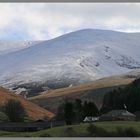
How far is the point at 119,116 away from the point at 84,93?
3.20 metres

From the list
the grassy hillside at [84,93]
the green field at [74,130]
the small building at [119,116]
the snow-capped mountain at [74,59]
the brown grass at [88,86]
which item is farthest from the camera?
the snow-capped mountain at [74,59]

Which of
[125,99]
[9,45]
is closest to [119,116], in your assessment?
[125,99]

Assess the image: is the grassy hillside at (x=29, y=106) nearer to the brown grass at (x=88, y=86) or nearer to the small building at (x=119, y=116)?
the brown grass at (x=88, y=86)

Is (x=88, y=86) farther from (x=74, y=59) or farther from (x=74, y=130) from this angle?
(x=74, y=130)

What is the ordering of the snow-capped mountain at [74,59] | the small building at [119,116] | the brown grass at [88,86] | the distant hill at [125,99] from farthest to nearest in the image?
1. the snow-capped mountain at [74,59]
2. the brown grass at [88,86]
3. the distant hill at [125,99]
4. the small building at [119,116]

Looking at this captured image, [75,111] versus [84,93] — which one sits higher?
[84,93]

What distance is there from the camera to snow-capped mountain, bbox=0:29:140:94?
23.8m

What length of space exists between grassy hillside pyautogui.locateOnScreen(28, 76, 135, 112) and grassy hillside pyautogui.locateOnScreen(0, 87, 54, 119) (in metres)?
0.39

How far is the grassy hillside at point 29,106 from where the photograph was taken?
63.7ft

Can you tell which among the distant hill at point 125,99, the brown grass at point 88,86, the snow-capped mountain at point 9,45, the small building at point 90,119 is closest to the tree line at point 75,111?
the small building at point 90,119

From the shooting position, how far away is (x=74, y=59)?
25891mm

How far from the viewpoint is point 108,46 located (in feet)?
81.4

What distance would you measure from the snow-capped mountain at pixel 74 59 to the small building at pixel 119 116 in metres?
5.04

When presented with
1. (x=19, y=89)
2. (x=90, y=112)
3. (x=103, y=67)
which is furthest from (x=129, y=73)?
(x=19, y=89)
